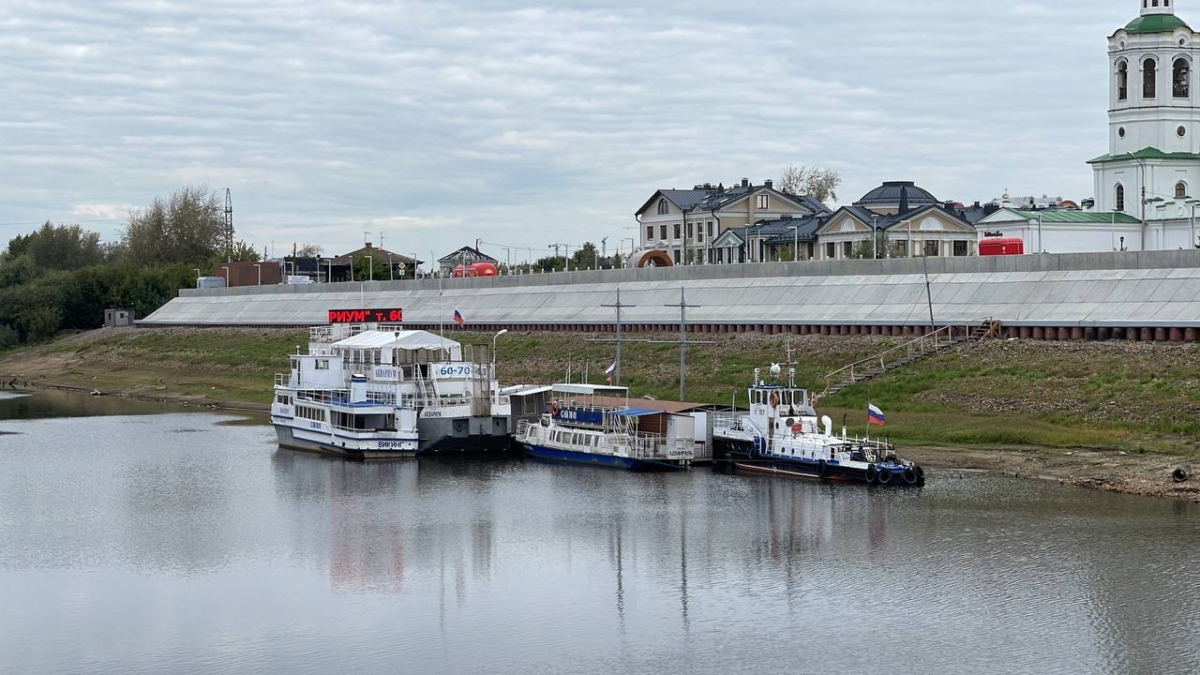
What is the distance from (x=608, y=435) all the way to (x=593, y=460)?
1.75 m

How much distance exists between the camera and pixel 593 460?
257 ft

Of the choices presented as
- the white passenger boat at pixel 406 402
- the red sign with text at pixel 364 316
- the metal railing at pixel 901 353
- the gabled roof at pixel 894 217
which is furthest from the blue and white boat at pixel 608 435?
the gabled roof at pixel 894 217

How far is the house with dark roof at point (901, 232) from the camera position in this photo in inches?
5556

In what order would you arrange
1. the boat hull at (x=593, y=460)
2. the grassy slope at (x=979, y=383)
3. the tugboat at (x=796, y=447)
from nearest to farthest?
the tugboat at (x=796, y=447)
the grassy slope at (x=979, y=383)
the boat hull at (x=593, y=460)

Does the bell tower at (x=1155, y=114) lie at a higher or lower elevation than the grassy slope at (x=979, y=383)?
higher

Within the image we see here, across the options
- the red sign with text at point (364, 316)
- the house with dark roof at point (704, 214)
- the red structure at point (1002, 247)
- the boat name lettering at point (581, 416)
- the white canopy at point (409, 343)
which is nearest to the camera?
the boat name lettering at point (581, 416)

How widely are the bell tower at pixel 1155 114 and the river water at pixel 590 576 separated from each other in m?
66.8

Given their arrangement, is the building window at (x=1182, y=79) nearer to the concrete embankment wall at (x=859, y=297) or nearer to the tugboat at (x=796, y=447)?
the concrete embankment wall at (x=859, y=297)

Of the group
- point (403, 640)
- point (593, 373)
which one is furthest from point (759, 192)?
point (403, 640)

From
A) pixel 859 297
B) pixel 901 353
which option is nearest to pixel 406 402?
pixel 901 353

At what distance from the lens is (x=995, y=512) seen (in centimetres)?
6103

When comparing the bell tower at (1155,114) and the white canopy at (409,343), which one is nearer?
the white canopy at (409,343)

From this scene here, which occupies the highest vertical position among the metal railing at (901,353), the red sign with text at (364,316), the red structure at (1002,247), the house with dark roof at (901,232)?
the house with dark roof at (901,232)

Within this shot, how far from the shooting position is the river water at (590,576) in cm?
4381
